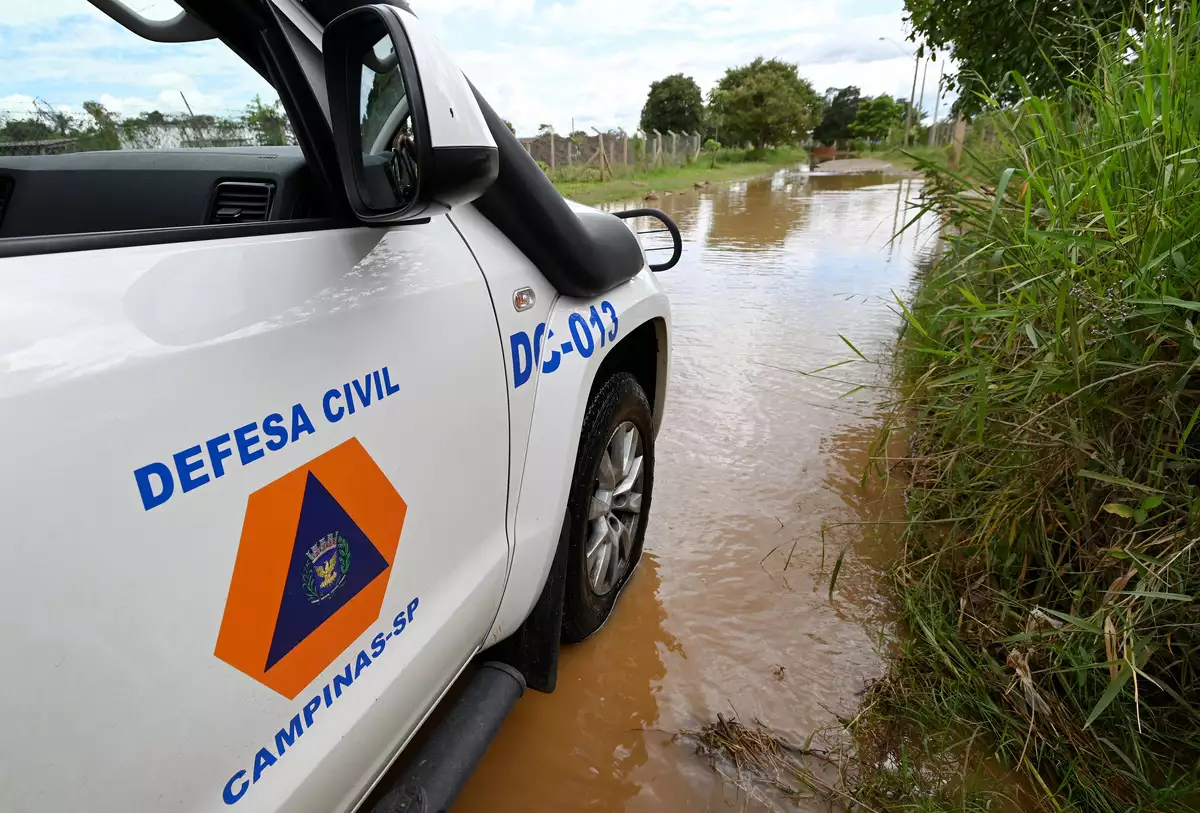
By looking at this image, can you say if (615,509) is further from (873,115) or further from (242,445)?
(873,115)

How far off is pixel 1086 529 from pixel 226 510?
2.23 metres

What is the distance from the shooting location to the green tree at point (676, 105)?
1838 inches

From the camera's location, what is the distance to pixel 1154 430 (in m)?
1.87

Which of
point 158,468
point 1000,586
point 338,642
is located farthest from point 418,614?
point 1000,586

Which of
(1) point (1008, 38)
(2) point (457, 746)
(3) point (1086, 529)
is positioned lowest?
(2) point (457, 746)

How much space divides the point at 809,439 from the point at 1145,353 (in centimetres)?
218

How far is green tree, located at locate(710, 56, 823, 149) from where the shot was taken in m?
47.6

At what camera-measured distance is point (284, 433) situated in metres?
1.00

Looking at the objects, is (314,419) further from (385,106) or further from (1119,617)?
(1119,617)

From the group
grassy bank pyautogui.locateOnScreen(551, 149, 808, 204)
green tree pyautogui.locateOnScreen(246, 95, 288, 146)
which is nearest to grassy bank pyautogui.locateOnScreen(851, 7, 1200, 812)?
green tree pyautogui.locateOnScreen(246, 95, 288, 146)

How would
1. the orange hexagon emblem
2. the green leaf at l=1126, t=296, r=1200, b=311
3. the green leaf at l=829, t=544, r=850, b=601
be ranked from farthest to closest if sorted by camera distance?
the green leaf at l=829, t=544, r=850, b=601 → the green leaf at l=1126, t=296, r=1200, b=311 → the orange hexagon emblem

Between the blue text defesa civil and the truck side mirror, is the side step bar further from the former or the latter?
the truck side mirror

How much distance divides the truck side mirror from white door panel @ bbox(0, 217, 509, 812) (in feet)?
0.40

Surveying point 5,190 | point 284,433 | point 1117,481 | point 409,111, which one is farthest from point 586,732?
point 5,190
